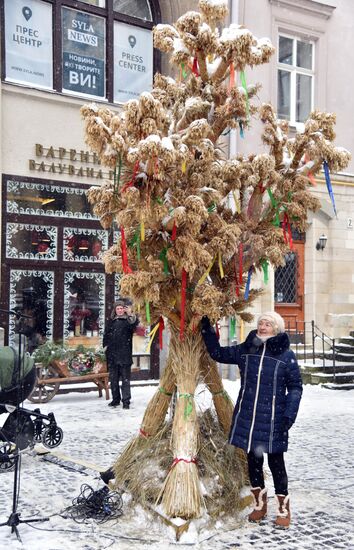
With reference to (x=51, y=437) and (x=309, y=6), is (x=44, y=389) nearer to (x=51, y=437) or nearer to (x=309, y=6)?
(x=51, y=437)

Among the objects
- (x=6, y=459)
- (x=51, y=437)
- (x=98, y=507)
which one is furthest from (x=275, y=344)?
(x=51, y=437)

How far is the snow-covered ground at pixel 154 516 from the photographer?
449 cm

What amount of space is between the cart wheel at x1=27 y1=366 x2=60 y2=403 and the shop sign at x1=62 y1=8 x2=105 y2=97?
506 centimetres

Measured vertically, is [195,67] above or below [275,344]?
above

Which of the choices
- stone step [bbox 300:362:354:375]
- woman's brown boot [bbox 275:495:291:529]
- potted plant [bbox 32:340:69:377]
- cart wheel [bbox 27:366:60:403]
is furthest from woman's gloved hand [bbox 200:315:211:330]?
stone step [bbox 300:362:354:375]

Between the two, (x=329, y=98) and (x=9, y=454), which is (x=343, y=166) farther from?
(x=329, y=98)

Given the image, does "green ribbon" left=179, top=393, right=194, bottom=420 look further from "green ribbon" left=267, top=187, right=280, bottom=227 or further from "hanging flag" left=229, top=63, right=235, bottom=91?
"hanging flag" left=229, top=63, right=235, bottom=91

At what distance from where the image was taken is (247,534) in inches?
183

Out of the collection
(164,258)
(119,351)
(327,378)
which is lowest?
(327,378)

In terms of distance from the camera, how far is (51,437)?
7.11 meters

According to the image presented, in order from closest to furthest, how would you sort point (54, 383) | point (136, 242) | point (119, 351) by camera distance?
point (136, 242) < point (119, 351) < point (54, 383)

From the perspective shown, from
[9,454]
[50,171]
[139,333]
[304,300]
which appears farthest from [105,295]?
[9,454]

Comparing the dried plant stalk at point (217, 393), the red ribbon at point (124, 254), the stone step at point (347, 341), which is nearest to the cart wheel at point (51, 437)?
the dried plant stalk at point (217, 393)

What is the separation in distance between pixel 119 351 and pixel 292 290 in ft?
18.4
